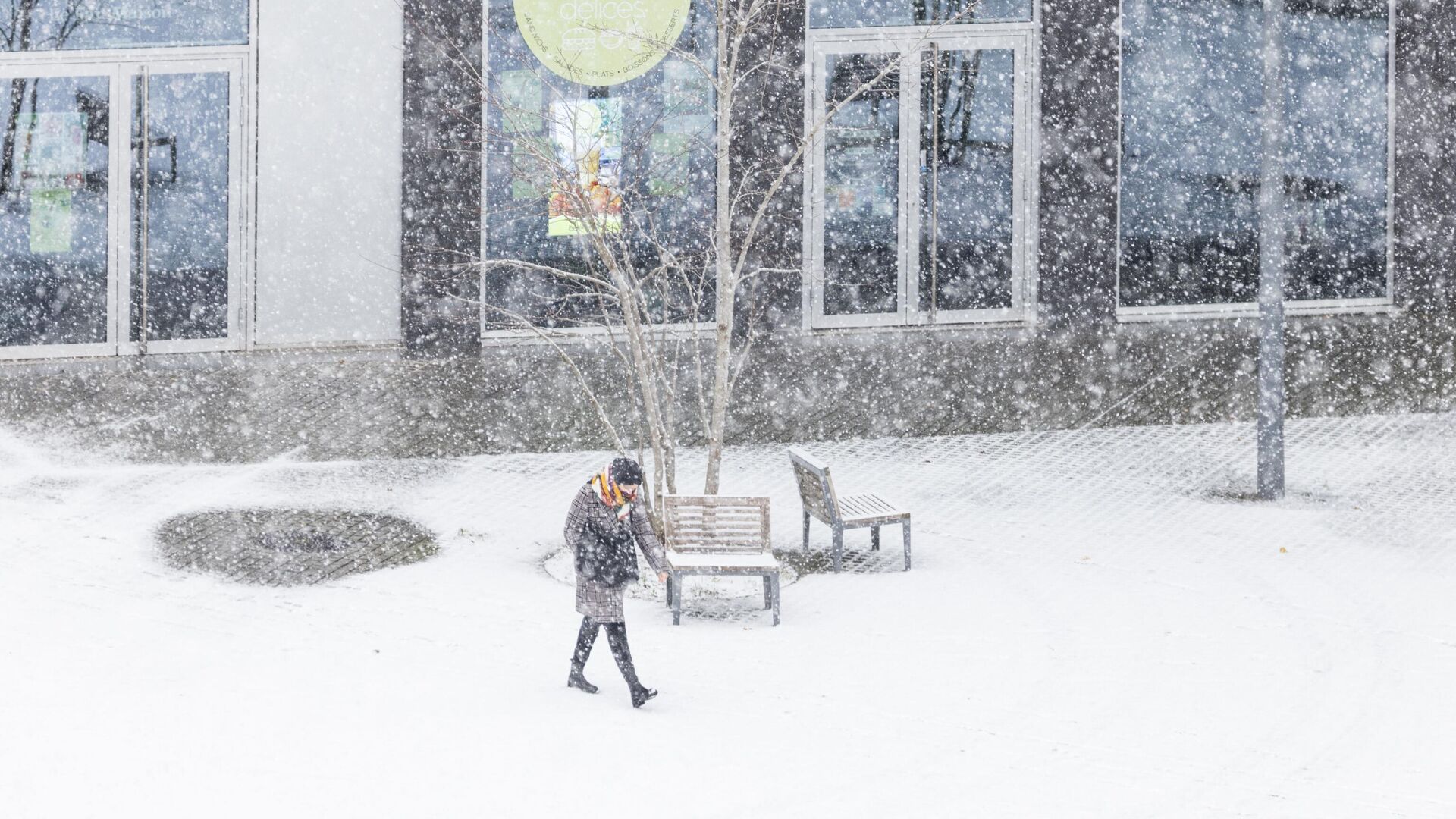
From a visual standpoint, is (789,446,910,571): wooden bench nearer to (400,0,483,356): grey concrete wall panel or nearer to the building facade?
the building facade

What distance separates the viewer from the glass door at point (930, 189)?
1645 centimetres

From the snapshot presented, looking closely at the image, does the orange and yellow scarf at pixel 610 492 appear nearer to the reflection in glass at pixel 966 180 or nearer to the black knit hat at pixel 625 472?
the black knit hat at pixel 625 472

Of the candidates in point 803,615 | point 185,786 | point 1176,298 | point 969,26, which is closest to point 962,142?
point 969,26

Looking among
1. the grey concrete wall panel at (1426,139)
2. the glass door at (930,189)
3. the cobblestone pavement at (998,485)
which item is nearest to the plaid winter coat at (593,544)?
the cobblestone pavement at (998,485)

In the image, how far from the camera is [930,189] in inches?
656

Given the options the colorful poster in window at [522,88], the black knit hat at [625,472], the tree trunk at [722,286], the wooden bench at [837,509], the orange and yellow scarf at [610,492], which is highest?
the colorful poster in window at [522,88]

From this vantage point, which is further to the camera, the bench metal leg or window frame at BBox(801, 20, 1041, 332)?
window frame at BBox(801, 20, 1041, 332)

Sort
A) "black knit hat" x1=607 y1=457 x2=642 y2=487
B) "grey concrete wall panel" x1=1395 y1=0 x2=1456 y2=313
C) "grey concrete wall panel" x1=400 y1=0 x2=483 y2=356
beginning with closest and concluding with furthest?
"black knit hat" x1=607 y1=457 x2=642 y2=487
"grey concrete wall panel" x1=400 y1=0 x2=483 y2=356
"grey concrete wall panel" x1=1395 y1=0 x2=1456 y2=313

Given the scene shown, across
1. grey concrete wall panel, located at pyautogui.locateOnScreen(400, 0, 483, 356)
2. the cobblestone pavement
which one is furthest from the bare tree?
the cobblestone pavement

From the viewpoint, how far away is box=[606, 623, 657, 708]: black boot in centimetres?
764

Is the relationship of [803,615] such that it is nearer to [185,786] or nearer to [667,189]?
[185,786]

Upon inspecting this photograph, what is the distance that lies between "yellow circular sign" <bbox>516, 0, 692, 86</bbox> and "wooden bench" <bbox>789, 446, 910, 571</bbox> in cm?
595

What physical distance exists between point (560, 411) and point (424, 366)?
1.77 meters

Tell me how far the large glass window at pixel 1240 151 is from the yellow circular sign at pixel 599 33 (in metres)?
4.99
